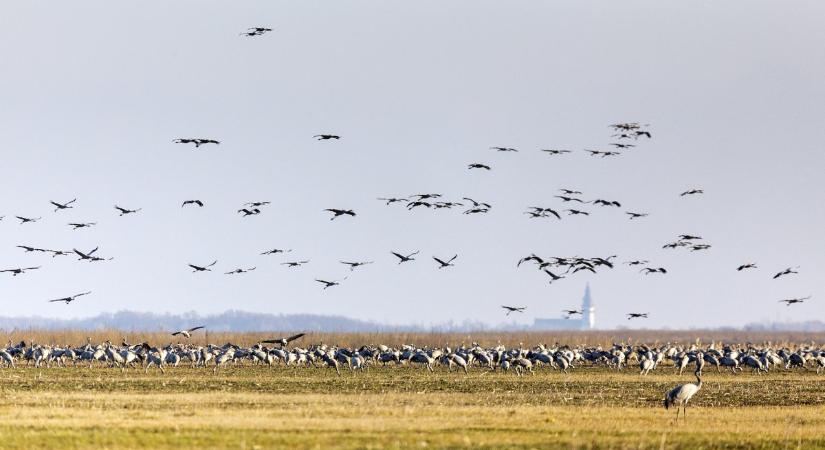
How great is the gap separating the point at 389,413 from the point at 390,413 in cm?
4

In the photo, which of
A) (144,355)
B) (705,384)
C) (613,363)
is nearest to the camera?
(705,384)

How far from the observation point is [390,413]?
40094 millimetres

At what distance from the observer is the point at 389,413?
40062mm

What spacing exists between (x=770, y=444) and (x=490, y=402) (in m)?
14.4

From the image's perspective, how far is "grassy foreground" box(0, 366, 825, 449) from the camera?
3272cm

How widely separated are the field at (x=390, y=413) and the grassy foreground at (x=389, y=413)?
0.16 ft

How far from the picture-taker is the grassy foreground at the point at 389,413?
32.7 m

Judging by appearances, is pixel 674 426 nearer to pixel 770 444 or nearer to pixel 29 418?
pixel 770 444

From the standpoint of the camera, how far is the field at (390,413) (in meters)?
32.7

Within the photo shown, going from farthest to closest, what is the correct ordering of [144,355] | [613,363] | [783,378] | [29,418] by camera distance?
[613,363]
[144,355]
[783,378]
[29,418]

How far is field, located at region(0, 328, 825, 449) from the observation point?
32719mm

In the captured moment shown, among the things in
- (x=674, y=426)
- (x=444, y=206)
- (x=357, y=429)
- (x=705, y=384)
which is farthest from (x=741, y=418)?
(x=705, y=384)

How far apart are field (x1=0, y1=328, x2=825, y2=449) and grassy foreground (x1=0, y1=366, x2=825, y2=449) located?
0.05 metres

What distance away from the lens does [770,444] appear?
3400 cm
